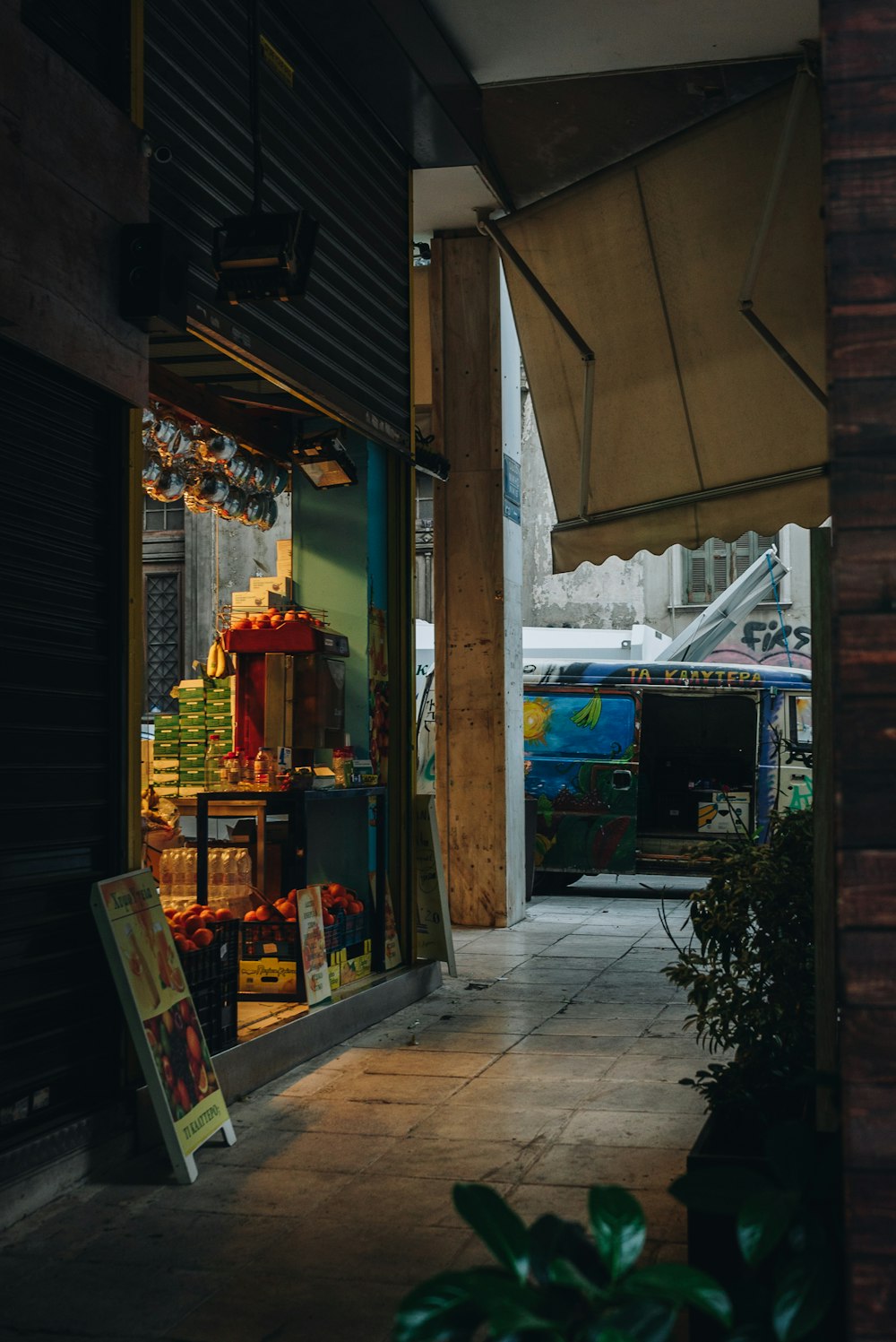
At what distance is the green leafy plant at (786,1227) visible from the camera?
210cm

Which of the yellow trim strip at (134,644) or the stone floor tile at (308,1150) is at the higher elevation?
the yellow trim strip at (134,644)

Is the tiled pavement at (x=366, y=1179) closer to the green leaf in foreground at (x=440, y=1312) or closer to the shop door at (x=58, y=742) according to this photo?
the shop door at (x=58, y=742)

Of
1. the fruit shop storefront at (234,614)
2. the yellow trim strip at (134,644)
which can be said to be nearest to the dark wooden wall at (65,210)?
the fruit shop storefront at (234,614)

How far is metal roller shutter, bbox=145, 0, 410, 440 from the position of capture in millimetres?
5754

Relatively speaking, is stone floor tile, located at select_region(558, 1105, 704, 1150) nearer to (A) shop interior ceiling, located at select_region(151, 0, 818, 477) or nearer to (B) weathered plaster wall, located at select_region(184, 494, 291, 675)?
(A) shop interior ceiling, located at select_region(151, 0, 818, 477)

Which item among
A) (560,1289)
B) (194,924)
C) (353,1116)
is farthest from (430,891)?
(560,1289)

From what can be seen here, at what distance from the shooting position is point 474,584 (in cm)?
1135

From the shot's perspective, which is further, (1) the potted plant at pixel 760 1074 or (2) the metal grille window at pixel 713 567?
(2) the metal grille window at pixel 713 567

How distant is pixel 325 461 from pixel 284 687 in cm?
141

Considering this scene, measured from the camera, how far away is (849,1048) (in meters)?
2.02

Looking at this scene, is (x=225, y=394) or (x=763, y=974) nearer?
(x=763, y=974)

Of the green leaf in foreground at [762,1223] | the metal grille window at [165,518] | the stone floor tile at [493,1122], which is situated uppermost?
the metal grille window at [165,518]

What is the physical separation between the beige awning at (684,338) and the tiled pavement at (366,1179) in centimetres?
304

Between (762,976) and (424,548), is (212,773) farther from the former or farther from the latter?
(424,548)
